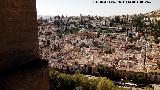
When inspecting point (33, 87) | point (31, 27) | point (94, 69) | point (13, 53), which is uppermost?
point (31, 27)

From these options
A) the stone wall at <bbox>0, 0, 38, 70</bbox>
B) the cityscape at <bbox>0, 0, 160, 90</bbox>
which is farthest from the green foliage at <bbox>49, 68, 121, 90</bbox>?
the stone wall at <bbox>0, 0, 38, 70</bbox>

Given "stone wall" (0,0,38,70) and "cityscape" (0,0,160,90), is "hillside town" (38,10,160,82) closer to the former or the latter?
"cityscape" (0,0,160,90)

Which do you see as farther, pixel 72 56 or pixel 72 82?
pixel 72 56

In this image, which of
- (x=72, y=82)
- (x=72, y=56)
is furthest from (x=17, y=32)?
(x=72, y=56)

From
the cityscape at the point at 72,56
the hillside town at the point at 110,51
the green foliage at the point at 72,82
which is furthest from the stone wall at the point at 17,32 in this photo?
the hillside town at the point at 110,51

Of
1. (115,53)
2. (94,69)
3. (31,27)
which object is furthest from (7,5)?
(115,53)

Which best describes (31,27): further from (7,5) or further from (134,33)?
(134,33)

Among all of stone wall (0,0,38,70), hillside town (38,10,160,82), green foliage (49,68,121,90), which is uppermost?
stone wall (0,0,38,70)

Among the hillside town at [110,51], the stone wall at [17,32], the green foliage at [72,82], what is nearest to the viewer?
the stone wall at [17,32]

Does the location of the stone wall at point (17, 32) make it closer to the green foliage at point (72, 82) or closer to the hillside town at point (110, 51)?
the green foliage at point (72, 82)

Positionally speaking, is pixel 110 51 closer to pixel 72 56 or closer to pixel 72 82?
pixel 72 56

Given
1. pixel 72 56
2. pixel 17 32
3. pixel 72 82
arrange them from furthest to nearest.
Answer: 1. pixel 72 56
2. pixel 72 82
3. pixel 17 32
